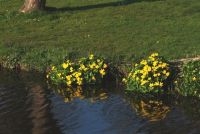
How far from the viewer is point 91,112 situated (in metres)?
17.1

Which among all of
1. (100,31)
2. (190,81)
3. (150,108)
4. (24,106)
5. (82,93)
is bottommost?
(150,108)

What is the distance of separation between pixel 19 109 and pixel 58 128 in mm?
2198

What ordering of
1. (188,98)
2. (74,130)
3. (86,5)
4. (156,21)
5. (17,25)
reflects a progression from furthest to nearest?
(86,5) → (17,25) → (156,21) → (188,98) → (74,130)

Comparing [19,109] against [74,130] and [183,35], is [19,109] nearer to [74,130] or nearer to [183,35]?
[74,130]

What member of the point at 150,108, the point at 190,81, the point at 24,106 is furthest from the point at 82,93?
the point at 190,81

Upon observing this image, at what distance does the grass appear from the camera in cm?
2192

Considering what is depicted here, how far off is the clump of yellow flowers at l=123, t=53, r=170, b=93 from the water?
30 cm

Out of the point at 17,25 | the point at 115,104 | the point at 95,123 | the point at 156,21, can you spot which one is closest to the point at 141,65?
the point at 115,104

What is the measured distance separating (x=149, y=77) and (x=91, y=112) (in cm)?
211

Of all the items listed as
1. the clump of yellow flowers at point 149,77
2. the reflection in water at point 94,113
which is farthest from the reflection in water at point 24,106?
the clump of yellow flowers at point 149,77

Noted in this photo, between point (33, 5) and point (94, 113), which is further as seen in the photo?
point (33, 5)

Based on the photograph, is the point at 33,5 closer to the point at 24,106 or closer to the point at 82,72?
the point at 82,72

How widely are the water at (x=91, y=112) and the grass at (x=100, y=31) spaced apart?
7.51ft

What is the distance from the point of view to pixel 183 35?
939 inches
